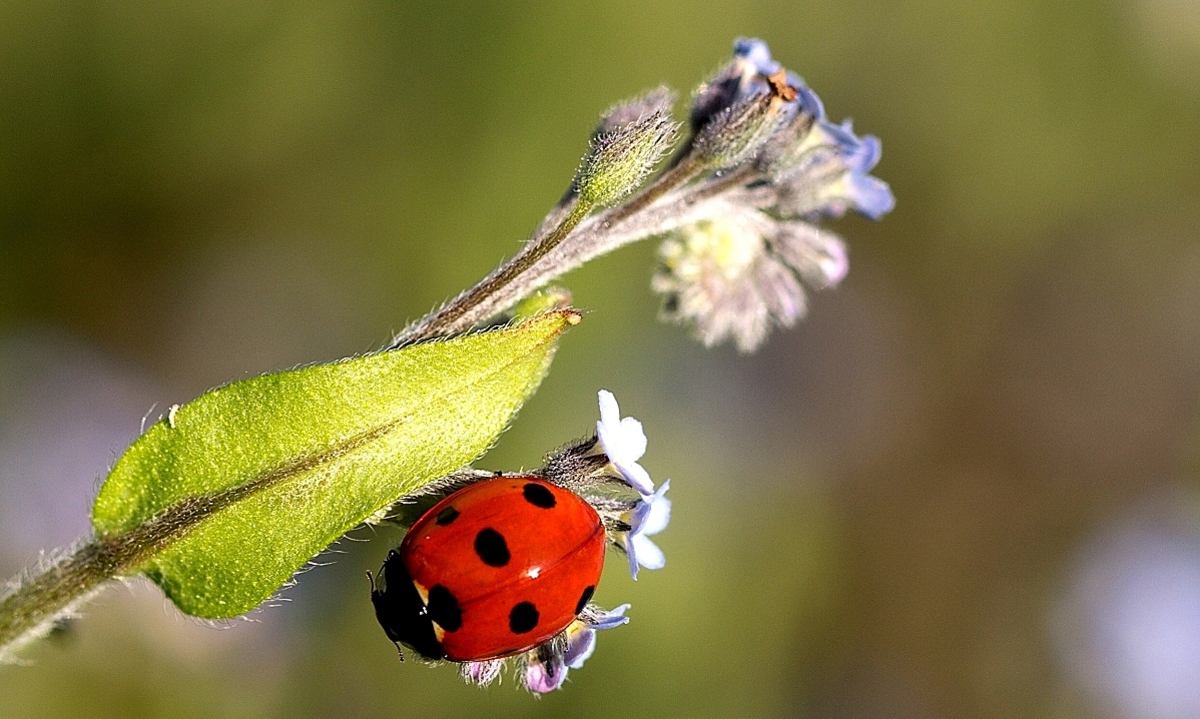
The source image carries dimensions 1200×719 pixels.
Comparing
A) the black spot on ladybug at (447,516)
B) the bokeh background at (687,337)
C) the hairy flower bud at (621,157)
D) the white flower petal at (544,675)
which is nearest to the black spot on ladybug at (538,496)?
the black spot on ladybug at (447,516)

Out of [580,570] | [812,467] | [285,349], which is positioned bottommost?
[580,570]

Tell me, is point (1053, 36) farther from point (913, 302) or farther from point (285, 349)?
point (285, 349)

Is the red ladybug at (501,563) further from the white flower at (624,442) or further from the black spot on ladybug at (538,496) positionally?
the white flower at (624,442)

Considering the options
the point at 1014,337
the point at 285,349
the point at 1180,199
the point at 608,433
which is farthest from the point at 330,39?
the point at 1180,199

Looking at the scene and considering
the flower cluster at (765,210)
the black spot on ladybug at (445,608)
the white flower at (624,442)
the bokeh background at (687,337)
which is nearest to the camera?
the white flower at (624,442)

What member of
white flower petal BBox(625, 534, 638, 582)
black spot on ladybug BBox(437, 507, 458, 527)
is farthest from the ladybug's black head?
white flower petal BBox(625, 534, 638, 582)

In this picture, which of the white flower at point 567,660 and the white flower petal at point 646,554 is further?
the white flower at point 567,660
